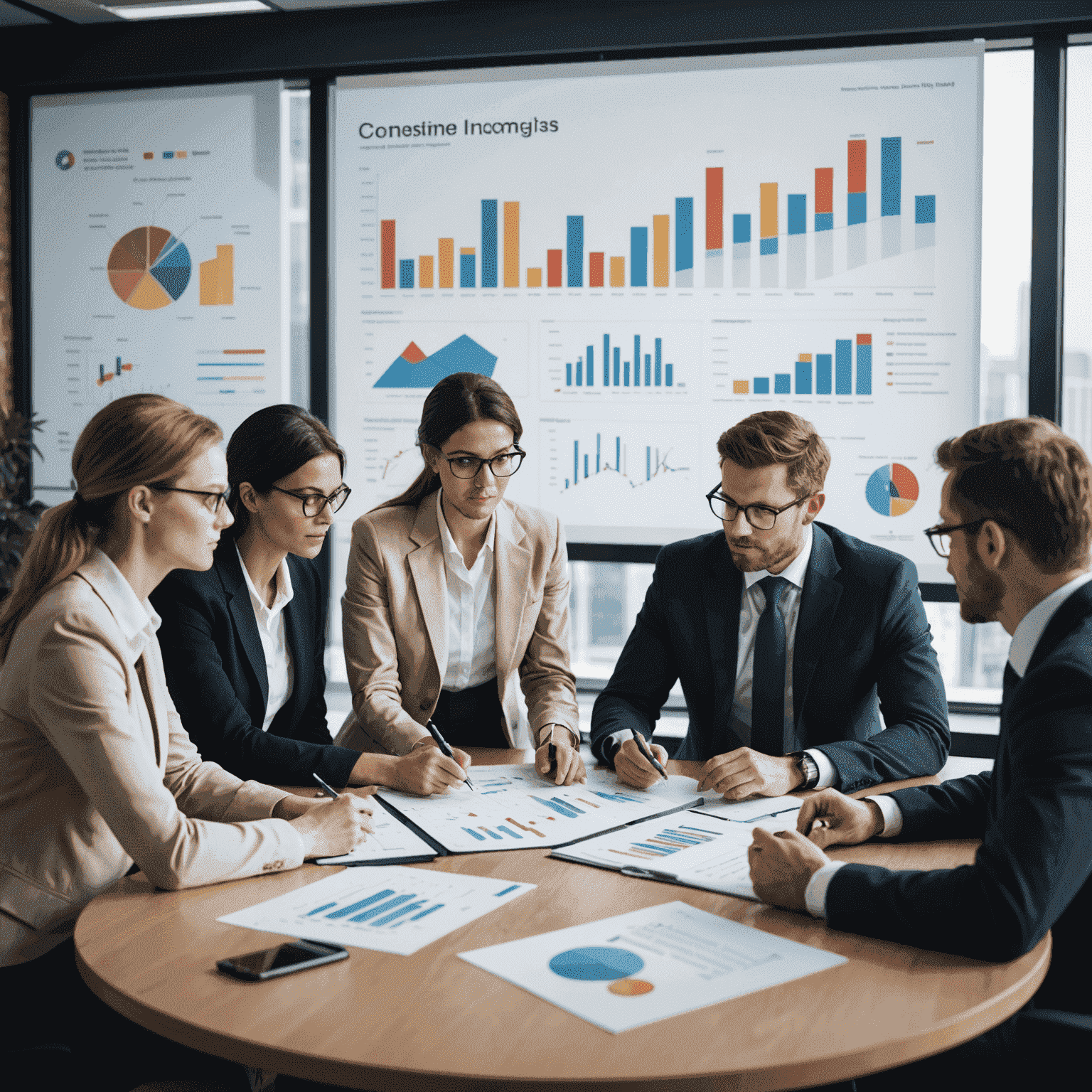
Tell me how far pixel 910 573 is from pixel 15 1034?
1.97 metres

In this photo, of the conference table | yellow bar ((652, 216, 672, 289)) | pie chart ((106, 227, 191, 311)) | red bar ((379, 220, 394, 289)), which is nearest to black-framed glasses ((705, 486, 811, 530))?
the conference table

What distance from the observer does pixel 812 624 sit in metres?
2.47

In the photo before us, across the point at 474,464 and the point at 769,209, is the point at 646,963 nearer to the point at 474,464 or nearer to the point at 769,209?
the point at 474,464

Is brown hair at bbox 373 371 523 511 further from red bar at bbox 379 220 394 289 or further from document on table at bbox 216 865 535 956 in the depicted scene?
red bar at bbox 379 220 394 289

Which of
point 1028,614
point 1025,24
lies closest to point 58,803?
point 1028,614

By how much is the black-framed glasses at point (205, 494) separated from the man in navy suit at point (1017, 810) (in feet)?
3.45

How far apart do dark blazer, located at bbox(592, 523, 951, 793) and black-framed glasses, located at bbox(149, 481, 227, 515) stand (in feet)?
3.19

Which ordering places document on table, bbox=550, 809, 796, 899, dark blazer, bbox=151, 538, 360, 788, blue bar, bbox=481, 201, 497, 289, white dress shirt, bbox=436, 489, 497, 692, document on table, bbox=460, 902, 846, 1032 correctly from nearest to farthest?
document on table, bbox=460, 902, 846, 1032 → document on table, bbox=550, 809, 796, 899 → dark blazer, bbox=151, 538, 360, 788 → white dress shirt, bbox=436, 489, 497, 692 → blue bar, bbox=481, 201, 497, 289

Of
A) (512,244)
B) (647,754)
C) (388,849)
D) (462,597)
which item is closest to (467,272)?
(512,244)

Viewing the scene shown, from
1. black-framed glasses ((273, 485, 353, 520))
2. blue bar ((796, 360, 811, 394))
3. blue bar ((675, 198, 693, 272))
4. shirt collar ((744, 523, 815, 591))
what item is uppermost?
blue bar ((675, 198, 693, 272))

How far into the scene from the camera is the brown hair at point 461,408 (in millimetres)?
2662

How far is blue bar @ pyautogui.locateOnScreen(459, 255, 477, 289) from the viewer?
403 cm

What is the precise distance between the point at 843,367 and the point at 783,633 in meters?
1.61

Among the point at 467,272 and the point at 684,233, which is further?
the point at 467,272
